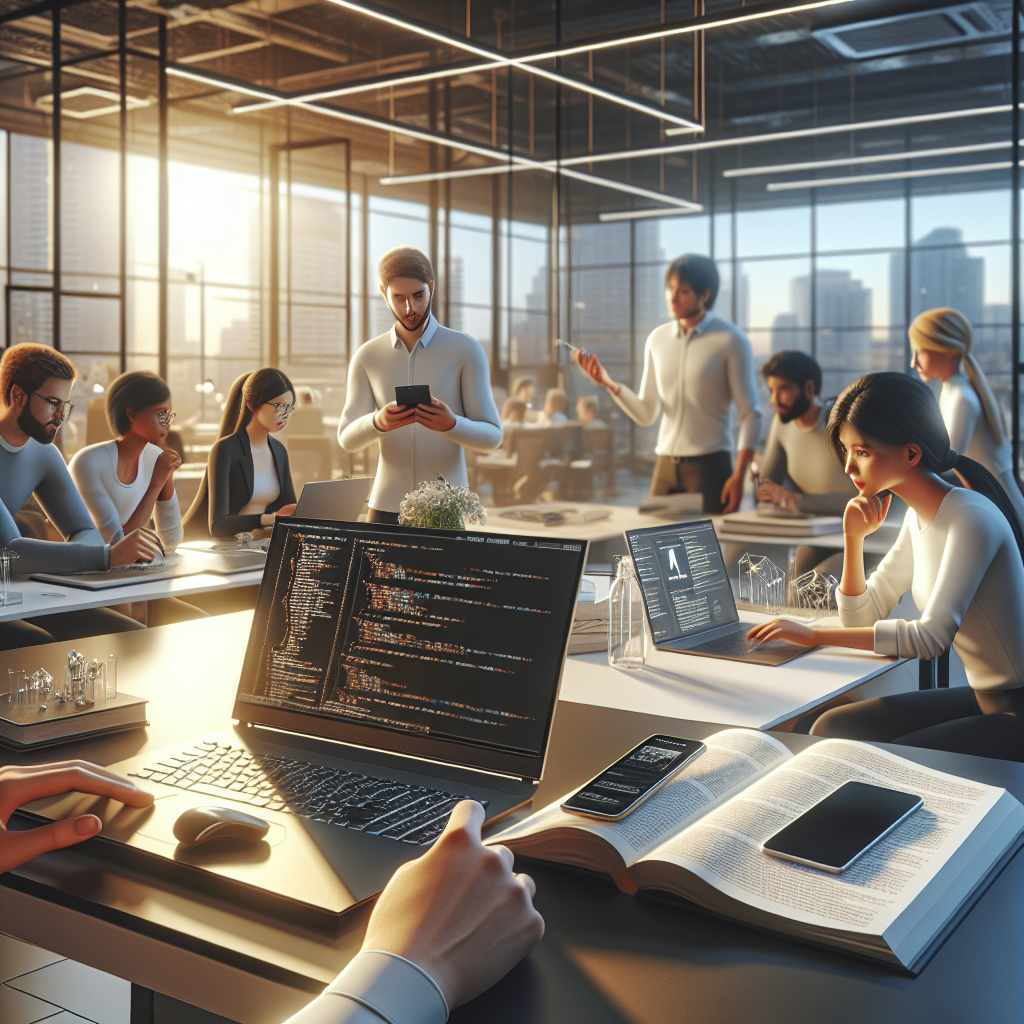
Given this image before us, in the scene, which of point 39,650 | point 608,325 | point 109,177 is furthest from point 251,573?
point 608,325

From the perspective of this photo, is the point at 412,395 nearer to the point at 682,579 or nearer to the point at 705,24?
the point at 682,579

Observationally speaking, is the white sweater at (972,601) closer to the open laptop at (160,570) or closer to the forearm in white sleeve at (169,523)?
the open laptop at (160,570)

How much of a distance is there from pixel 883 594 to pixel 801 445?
78.4 inches

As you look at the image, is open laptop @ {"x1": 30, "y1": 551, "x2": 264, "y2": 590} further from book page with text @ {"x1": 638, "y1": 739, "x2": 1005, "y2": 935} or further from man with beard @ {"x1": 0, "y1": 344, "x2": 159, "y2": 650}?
book page with text @ {"x1": 638, "y1": 739, "x2": 1005, "y2": 935}

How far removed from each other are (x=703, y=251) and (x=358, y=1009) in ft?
38.5

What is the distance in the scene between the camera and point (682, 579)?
2.16 metres

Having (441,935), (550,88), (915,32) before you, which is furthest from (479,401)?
(550,88)

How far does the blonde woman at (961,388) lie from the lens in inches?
154

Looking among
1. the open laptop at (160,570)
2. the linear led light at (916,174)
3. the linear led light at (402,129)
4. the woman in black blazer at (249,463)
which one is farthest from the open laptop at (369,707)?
the linear led light at (916,174)

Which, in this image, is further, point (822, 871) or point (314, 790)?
point (314, 790)

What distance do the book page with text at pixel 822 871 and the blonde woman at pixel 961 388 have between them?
309cm

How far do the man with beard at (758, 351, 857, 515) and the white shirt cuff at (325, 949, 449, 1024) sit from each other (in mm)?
3516

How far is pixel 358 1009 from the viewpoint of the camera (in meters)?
0.69

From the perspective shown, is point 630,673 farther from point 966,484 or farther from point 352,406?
point 352,406
